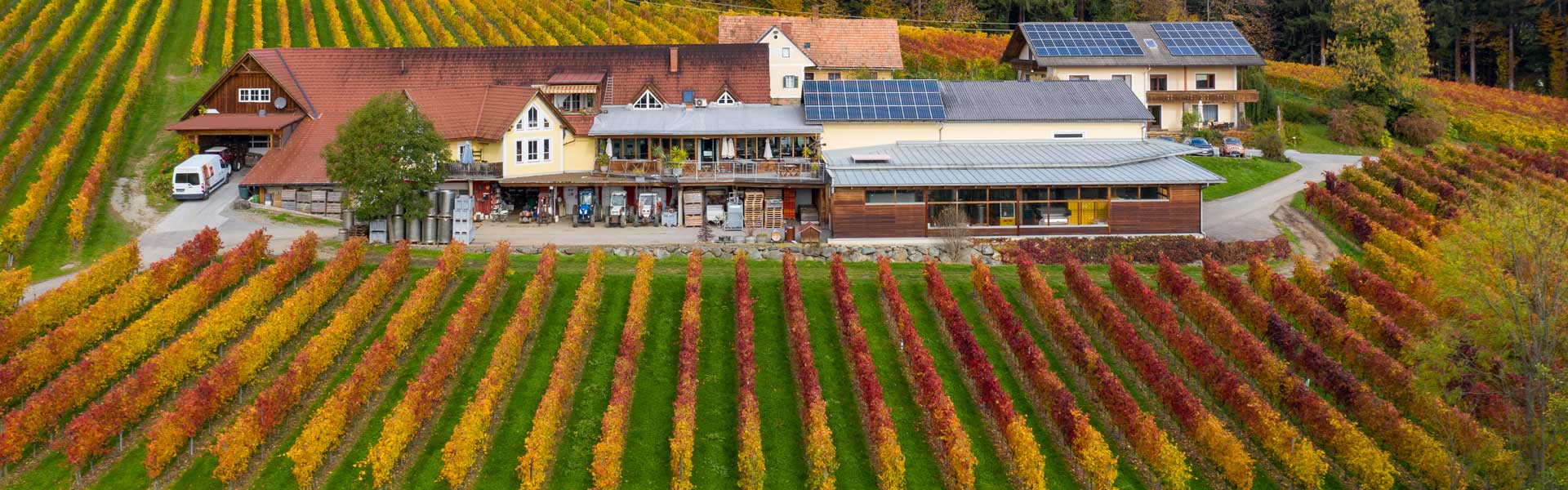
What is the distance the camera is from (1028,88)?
199ft

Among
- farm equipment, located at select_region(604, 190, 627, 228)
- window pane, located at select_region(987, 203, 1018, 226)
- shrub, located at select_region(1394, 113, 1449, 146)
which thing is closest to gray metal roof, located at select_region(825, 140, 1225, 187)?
window pane, located at select_region(987, 203, 1018, 226)

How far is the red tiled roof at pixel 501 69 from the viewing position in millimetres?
62469

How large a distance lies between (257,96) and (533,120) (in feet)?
48.3

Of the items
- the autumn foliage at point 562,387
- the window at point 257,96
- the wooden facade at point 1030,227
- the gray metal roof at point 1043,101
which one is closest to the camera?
the autumn foliage at point 562,387

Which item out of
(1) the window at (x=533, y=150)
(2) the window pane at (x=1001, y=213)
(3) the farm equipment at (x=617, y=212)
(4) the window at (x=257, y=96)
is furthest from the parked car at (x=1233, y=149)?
(4) the window at (x=257, y=96)

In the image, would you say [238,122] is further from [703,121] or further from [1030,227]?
[1030,227]

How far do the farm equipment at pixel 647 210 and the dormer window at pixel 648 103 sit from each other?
364 inches

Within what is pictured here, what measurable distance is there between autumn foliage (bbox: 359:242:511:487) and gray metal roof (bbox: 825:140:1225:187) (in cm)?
1538

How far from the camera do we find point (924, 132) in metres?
57.2

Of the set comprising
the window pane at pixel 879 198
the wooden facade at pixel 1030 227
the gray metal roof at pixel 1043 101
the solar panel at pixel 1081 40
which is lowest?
the wooden facade at pixel 1030 227

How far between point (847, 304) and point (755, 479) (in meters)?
12.0

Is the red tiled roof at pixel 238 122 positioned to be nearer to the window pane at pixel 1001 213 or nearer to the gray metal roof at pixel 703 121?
the gray metal roof at pixel 703 121

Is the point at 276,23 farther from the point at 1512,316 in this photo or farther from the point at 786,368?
the point at 1512,316

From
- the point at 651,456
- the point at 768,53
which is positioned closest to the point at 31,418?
the point at 651,456
